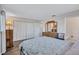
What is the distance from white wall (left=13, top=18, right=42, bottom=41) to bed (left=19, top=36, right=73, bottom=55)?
111 mm

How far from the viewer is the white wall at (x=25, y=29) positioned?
1985 mm

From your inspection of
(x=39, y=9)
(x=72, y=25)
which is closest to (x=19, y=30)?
(x=39, y=9)

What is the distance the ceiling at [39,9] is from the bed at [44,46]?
1.48ft

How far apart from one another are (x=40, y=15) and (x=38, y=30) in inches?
11.8

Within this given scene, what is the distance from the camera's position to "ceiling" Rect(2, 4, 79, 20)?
186 centimetres

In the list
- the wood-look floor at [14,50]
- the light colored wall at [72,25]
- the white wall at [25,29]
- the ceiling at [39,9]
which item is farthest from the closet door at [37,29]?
the light colored wall at [72,25]

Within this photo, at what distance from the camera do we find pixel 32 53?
1.91 metres

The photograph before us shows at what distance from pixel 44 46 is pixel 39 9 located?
2.28ft

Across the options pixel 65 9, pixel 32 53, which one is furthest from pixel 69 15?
pixel 32 53

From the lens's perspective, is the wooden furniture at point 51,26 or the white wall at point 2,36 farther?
the wooden furniture at point 51,26

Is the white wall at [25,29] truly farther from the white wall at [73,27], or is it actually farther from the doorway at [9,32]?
the white wall at [73,27]

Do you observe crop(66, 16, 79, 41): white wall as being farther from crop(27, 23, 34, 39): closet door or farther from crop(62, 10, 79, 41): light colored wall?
crop(27, 23, 34, 39): closet door

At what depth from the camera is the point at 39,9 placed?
1932mm
